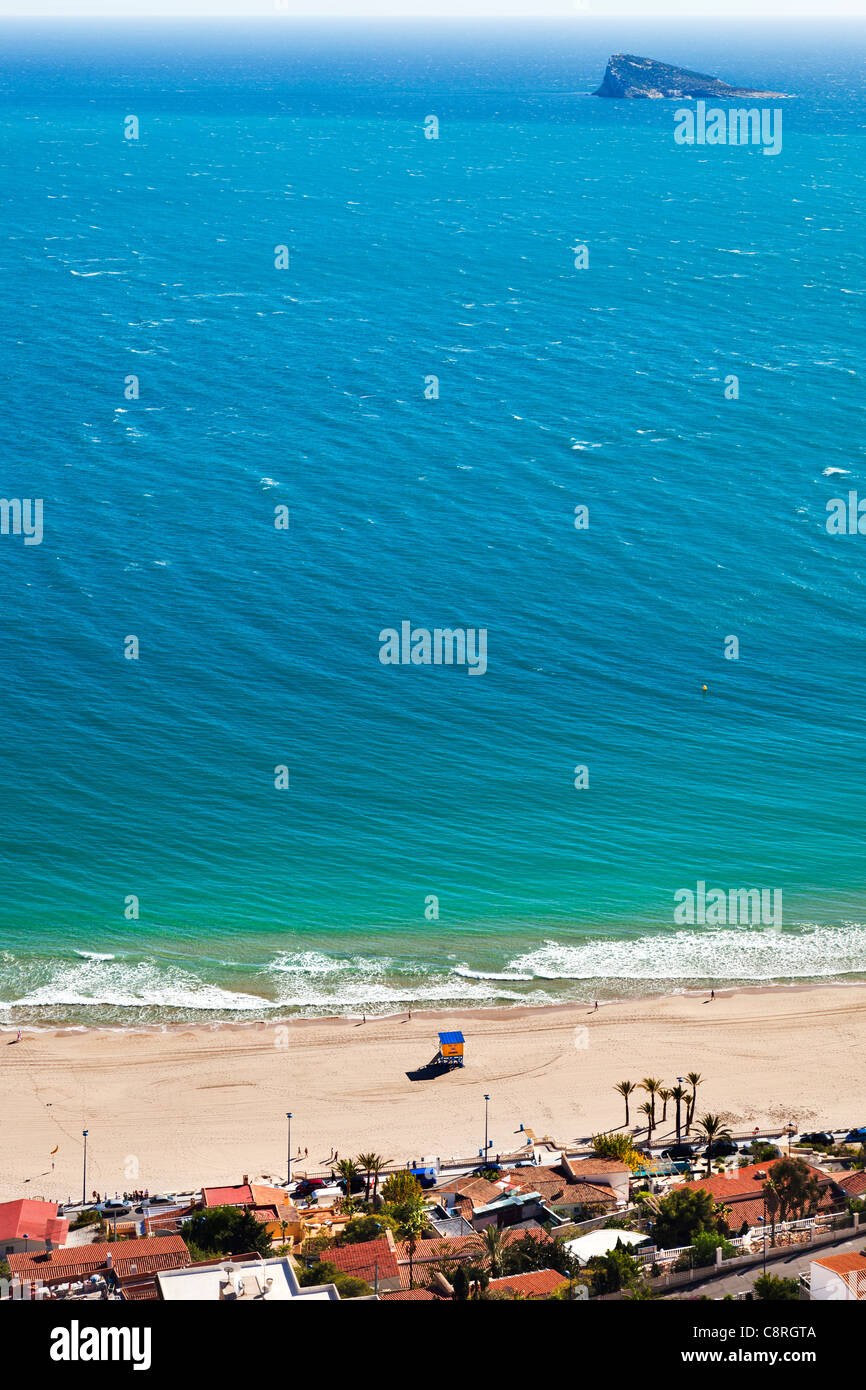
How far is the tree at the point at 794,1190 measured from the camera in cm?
5791

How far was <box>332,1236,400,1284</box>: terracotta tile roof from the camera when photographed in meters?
54.1

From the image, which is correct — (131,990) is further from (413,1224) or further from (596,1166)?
(596,1166)

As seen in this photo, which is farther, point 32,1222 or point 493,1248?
point 32,1222

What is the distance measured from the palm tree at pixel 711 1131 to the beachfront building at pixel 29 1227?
29.3 m

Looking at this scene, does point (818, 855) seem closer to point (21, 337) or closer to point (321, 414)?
point (321, 414)

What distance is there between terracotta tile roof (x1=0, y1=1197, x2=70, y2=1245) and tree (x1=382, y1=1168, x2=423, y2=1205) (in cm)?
1405

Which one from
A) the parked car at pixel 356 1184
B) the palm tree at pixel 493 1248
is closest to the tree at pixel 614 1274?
the palm tree at pixel 493 1248

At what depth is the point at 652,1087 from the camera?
2768 inches

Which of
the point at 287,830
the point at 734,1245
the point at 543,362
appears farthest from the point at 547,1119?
the point at 543,362

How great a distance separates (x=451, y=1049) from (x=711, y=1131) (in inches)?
603

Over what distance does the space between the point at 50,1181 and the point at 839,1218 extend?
1452 inches

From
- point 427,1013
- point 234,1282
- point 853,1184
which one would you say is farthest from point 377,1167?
point 234,1282

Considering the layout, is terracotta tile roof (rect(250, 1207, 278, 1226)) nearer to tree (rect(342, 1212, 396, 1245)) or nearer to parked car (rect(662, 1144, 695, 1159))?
tree (rect(342, 1212, 396, 1245))

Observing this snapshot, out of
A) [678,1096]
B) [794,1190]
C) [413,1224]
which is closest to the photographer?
[794,1190]
